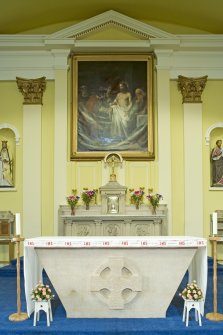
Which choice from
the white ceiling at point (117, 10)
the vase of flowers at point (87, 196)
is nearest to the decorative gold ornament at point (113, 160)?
the vase of flowers at point (87, 196)

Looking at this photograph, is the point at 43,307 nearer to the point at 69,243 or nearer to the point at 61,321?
the point at 61,321

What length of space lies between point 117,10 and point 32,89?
8.83ft

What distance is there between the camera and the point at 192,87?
1012cm

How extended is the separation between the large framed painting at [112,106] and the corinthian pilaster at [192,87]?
773 millimetres

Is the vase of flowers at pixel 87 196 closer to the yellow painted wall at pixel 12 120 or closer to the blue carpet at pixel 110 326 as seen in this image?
the yellow painted wall at pixel 12 120

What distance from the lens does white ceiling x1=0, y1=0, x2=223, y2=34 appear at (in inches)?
370

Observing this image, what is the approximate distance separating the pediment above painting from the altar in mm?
6081

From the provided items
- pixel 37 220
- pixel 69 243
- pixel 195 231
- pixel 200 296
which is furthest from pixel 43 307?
pixel 195 231

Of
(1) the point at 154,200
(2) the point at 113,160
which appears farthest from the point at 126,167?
(1) the point at 154,200

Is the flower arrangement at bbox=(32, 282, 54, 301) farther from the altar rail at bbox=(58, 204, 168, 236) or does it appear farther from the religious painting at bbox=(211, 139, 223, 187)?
the religious painting at bbox=(211, 139, 223, 187)

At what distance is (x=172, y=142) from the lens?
401 inches

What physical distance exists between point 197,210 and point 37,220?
3.67 metres

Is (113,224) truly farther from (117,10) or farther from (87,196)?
(117,10)

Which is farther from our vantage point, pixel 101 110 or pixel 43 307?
pixel 101 110
